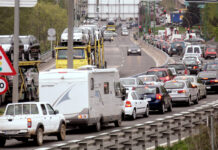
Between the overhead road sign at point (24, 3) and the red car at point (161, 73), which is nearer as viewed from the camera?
the overhead road sign at point (24, 3)

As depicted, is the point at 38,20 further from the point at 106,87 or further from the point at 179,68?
the point at 106,87

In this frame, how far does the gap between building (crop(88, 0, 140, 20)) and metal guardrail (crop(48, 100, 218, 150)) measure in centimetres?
8324

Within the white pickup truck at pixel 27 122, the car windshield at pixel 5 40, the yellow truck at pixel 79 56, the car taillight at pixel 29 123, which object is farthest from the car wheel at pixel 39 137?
the car windshield at pixel 5 40

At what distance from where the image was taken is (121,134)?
47.4 ft

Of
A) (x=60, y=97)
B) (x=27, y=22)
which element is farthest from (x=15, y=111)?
(x=27, y=22)

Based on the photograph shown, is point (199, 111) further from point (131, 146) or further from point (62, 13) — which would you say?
point (62, 13)

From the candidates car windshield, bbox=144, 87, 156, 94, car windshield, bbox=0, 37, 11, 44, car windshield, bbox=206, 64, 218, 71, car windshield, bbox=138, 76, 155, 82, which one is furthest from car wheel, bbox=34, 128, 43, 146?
car windshield, bbox=206, 64, 218, 71

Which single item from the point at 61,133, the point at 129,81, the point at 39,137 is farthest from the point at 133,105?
the point at 39,137

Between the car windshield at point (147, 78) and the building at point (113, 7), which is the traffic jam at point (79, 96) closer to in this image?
the car windshield at point (147, 78)

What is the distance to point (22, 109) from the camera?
1970 cm

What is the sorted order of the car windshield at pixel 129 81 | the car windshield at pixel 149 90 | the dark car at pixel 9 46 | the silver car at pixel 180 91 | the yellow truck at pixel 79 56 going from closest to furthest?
the car windshield at pixel 149 90 < the silver car at pixel 180 91 < the car windshield at pixel 129 81 < the yellow truck at pixel 79 56 < the dark car at pixel 9 46

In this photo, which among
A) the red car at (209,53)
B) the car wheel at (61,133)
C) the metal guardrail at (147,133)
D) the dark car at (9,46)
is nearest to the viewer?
the metal guardrail at (147,133)

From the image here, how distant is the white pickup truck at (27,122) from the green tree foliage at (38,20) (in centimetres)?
6573

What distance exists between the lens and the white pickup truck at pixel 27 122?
19281 mm
